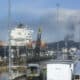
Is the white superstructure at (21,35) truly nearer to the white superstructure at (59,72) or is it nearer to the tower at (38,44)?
the tower at (38,44)

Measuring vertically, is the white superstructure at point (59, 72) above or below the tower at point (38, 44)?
below

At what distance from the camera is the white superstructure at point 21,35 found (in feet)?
40.2

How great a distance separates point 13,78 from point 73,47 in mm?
2539

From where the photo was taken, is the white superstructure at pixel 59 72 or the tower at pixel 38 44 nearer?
the white superstructure at pixel 59 72

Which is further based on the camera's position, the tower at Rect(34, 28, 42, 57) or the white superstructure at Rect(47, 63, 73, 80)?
the tower at Rect(34, 28, 42, 57)

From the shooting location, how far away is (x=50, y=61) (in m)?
10.3

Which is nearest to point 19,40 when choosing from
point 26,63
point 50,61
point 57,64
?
point 26,63

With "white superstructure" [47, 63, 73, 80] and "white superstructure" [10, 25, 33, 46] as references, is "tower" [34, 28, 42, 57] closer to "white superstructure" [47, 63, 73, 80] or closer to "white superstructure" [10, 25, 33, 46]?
"white superstructure" [10, 25, 33, 46]

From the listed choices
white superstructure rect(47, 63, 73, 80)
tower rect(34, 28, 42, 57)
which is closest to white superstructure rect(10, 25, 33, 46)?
tower rect(34, 28, 42, 57)

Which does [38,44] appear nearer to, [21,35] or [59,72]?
[21,35]

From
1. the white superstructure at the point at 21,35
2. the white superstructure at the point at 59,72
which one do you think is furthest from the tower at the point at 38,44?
the white superstructure at the point at 59,72

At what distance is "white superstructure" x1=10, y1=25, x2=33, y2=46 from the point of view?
12.3m

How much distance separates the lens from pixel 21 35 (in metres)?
12.7

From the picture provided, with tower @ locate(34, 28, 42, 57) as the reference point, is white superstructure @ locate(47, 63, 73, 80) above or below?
below
